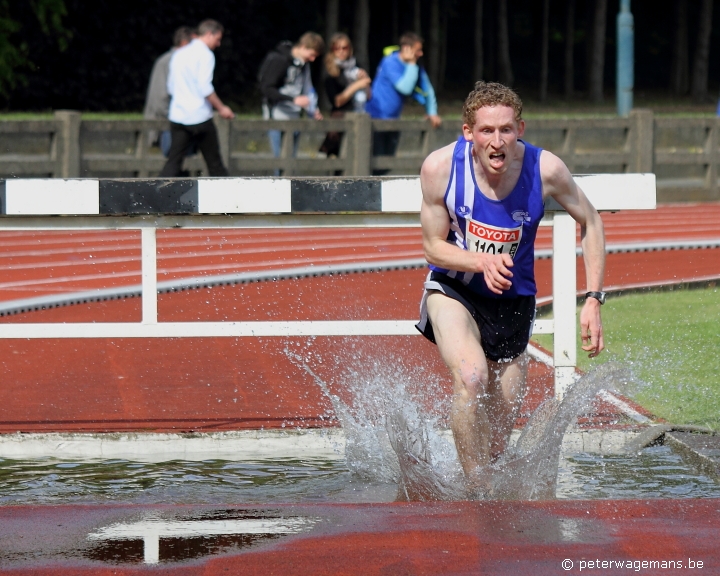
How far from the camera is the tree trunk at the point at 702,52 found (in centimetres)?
5372

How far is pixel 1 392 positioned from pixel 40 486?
6.49 ft

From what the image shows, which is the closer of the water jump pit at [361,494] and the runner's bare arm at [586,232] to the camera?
the water jump pit at [361,494]

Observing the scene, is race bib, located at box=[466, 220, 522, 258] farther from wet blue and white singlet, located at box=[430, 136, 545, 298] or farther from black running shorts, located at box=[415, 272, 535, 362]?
black running shorts, located at box=[415, 272, 535, 362]

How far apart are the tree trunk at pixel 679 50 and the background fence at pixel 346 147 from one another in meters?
37.2

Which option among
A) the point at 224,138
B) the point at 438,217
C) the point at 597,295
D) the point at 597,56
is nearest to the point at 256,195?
the point at 438,217

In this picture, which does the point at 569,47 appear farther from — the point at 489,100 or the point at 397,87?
the point at 489,100

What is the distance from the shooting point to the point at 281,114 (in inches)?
724

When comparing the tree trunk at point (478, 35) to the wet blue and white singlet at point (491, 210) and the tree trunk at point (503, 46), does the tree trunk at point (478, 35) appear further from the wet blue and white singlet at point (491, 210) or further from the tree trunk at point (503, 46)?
the wet blue and white singlet at point (491, 210)

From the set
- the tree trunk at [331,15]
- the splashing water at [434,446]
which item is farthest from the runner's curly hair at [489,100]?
the tree trunk at [331,15]

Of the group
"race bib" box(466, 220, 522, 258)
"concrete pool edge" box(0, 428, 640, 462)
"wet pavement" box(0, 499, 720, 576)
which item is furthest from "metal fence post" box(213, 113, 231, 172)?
"wet pavement" box(0, 499, 720, 576)

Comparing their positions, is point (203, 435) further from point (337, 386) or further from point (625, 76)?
point (625, 76)

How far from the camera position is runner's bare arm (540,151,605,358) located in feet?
16.5

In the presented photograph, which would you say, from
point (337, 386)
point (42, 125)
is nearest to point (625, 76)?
point (42, 125)

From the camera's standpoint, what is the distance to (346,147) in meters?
18.7
